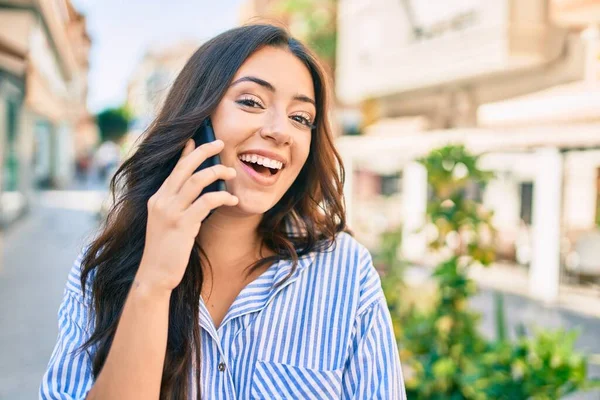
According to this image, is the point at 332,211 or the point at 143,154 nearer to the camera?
the point at 143,154

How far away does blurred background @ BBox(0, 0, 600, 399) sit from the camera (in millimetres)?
2938

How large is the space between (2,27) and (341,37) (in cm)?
871

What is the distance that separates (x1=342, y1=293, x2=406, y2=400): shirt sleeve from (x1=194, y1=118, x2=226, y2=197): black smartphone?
44cm

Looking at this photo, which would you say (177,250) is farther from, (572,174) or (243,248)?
(572,174)

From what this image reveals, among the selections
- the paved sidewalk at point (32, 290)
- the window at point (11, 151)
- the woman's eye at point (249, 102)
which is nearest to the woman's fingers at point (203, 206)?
the woman's eye at point (249, 102)

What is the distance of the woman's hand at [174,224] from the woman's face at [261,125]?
0.20 meters

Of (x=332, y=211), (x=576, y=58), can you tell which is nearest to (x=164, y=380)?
(x=332, y=211)

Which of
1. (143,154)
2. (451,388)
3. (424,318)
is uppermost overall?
(143,154)

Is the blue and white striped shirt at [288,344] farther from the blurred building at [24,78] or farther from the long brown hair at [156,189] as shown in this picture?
the blurred building at [24,78]

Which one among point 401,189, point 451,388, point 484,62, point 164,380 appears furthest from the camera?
point 401,189

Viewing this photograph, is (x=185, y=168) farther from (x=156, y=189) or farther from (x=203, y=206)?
(x=156, y=189)

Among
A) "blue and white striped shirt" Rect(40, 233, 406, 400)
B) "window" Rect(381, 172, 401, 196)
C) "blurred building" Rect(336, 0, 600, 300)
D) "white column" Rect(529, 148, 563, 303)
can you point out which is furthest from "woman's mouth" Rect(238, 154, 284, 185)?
"window" Rect(381, 172, 401, 196)

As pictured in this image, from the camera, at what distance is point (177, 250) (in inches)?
43.2

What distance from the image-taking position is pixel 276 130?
4.37ft
